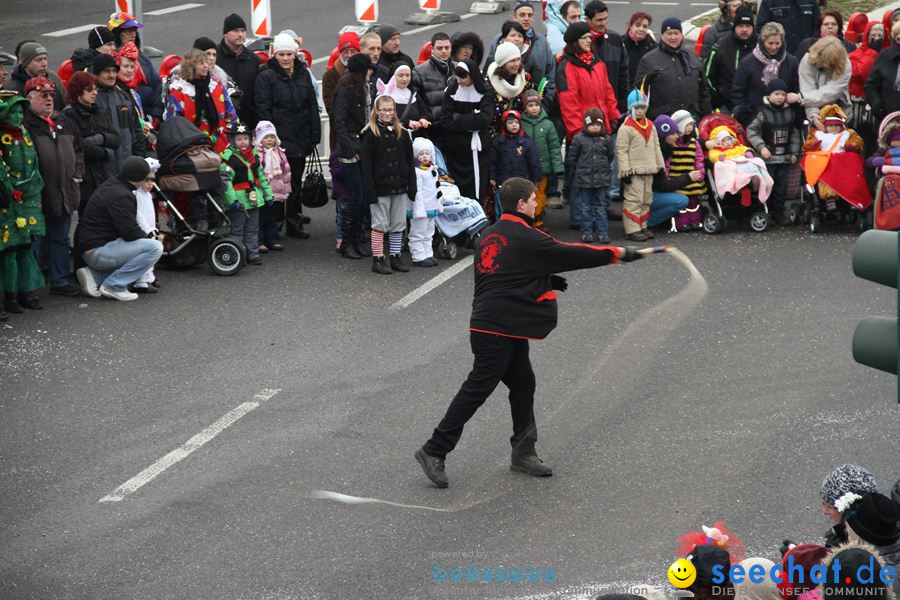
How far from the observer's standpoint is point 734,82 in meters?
16.2

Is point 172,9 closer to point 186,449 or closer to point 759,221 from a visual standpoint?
point 759,221

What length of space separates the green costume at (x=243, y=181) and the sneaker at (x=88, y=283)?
1.65 meters

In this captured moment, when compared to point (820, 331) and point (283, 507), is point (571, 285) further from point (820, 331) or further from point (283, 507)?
point (283, 507)

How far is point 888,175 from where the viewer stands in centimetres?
1435

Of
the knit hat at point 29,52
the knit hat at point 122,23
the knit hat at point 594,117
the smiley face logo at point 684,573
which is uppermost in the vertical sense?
the knit hat at point 122,23

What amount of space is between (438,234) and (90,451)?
19.2 feet

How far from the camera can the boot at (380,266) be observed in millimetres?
13977

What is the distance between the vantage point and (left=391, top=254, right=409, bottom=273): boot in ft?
46.1

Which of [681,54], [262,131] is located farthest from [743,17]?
[262,131]

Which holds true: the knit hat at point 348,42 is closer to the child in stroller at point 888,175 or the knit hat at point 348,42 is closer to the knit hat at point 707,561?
the child in stroller at point 888,175

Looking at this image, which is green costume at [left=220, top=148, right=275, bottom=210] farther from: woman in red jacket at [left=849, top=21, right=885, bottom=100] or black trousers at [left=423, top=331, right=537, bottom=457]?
woman in red jacket at [left=849, top=21, right=885, bottom=100]

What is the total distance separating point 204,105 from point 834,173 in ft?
22.0

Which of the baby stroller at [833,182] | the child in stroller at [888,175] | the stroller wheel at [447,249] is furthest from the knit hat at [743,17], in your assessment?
the stroller wheel at [447,249]

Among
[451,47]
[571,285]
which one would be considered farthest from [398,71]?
[571,285]
